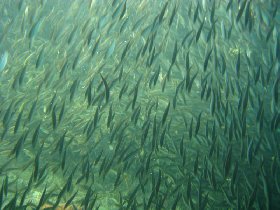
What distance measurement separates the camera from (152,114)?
6.74 metres

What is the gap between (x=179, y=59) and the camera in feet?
24.6

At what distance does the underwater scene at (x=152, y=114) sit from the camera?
453 centimetres

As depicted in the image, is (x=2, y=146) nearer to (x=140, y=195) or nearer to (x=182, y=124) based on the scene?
(x=140, y=195)

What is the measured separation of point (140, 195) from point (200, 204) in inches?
105

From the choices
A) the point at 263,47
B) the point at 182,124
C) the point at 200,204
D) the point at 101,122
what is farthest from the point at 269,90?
the point at 101,122

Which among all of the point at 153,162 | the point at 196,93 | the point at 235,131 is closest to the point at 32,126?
the point at 153,162

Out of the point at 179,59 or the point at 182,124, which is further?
the point at 179,59

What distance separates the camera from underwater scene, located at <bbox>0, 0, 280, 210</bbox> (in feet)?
14.9

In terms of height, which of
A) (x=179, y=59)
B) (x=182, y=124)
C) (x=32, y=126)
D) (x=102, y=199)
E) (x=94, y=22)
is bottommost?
(x=102, y=199)

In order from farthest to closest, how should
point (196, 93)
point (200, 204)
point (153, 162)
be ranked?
point (196, 93) < point (153, 162) < point (200, 204)

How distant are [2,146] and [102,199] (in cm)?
239

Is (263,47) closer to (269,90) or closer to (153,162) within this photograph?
(269,90)

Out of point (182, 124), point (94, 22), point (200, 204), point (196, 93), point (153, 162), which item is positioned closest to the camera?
point (200, 204)

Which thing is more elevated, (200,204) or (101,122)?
(101,122)
